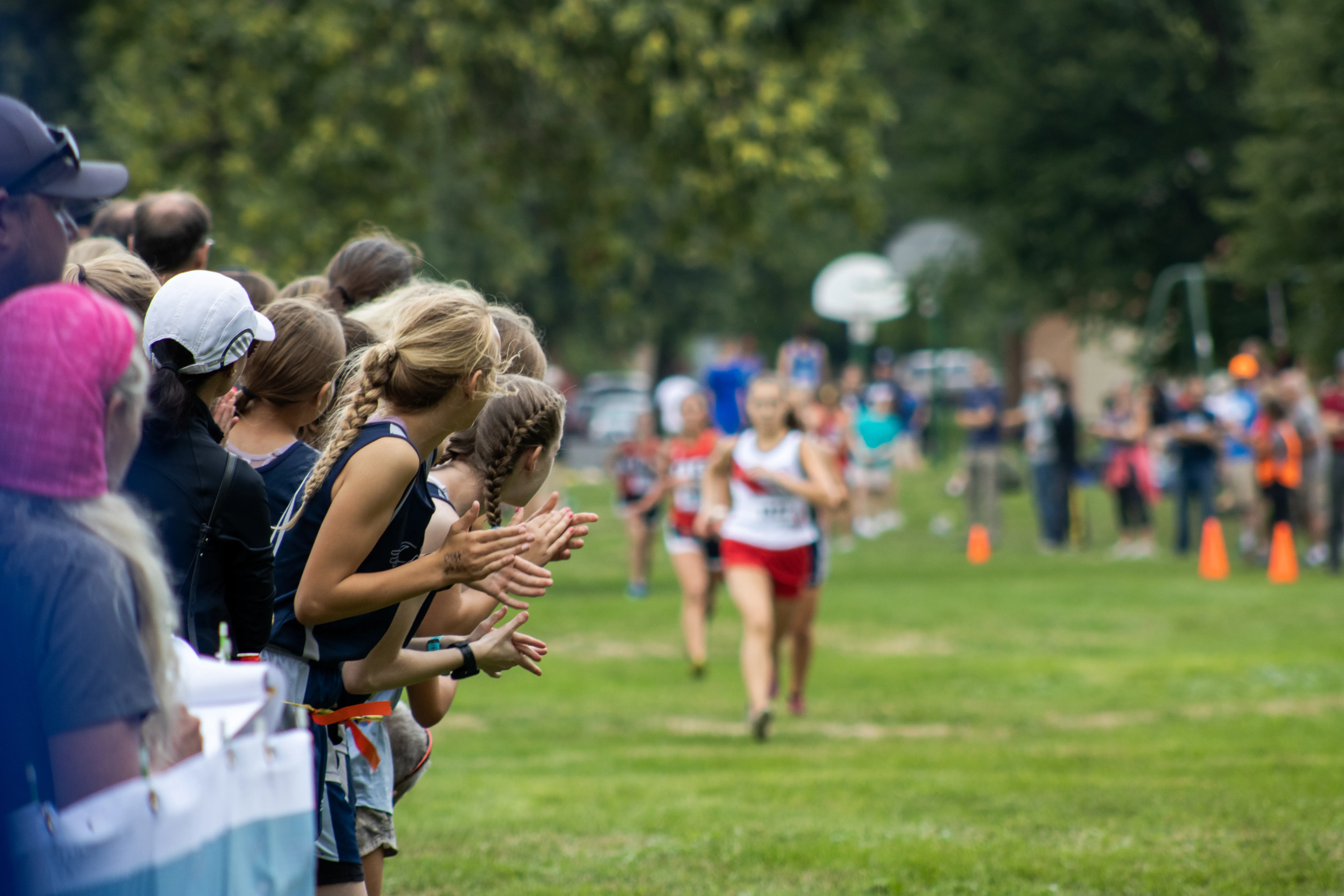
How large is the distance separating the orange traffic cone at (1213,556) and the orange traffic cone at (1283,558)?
0.52m

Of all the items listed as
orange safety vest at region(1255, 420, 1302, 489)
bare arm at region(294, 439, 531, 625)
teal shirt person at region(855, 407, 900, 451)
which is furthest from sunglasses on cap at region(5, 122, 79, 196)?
teal shirt person at region(855, 407, 900, 451)

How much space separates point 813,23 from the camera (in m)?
18.2

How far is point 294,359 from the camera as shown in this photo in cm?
392

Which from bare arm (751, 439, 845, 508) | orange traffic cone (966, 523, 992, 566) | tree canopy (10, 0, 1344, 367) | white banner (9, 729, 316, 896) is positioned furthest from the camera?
orange traffic cone (966, 523, 992, 566)

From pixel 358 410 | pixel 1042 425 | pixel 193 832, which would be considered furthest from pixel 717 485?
pixel 1042 425

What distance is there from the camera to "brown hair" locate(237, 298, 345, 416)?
3.91 m

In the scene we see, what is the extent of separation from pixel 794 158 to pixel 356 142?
15.1 ft

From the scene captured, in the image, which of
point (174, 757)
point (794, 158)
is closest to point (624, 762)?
point (174, 757)

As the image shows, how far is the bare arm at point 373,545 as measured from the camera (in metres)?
3.38

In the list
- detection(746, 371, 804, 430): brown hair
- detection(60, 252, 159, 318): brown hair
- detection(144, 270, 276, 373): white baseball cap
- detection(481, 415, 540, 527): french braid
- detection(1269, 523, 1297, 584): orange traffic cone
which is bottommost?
detection(1269, 523, 1297, 584): orange traffic cone

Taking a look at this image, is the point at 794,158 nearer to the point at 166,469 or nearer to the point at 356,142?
the point at 356,142

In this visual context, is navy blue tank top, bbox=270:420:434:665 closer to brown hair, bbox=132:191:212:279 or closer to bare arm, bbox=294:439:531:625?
bare arm, bbox=294:439:531:625

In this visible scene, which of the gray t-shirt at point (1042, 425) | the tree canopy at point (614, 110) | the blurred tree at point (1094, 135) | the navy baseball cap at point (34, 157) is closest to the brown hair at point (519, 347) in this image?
the navy baseball cap at point (34, 157)

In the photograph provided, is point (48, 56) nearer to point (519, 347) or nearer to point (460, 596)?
point (519, 347)
